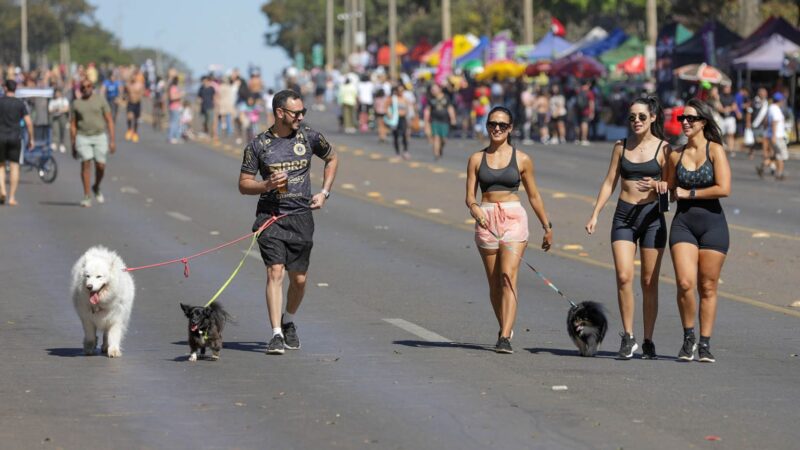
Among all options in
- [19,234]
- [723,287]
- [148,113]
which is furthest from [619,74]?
[723,287]

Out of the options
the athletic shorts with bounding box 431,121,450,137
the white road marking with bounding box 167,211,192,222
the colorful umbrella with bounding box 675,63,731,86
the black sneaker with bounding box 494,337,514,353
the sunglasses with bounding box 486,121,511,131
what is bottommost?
the white road marking with bounding box 167,211,192,222

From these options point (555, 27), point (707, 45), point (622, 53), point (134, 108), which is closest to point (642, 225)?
point (707, 45)

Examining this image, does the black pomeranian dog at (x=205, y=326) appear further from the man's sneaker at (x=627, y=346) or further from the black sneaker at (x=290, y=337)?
the man's sneaker at (x=627, y=346)

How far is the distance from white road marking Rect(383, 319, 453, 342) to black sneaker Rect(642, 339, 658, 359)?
5.57 ft

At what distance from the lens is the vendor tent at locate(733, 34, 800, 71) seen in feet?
143

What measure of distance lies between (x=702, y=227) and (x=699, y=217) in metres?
0.07

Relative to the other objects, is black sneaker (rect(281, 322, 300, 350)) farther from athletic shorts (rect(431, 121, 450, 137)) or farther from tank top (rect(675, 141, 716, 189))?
athletic shorts (rect(431, 121, 450, 137))

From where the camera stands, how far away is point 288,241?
11820mm

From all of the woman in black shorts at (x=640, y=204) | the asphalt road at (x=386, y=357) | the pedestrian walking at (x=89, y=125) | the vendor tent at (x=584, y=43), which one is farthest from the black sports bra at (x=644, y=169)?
the vendor tent at (x=584, y=43)

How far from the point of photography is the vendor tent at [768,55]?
143 ft

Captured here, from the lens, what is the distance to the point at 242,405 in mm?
9703

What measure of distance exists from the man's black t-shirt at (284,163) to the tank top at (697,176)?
2.56 metres

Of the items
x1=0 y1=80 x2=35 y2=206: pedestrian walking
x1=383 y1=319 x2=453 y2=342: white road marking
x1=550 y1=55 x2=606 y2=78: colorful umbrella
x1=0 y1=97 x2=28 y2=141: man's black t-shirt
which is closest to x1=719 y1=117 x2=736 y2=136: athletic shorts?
x1=550 y1=55 x2=606 y2=78: colorful umbrella

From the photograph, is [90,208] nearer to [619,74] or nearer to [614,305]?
[614,305]
